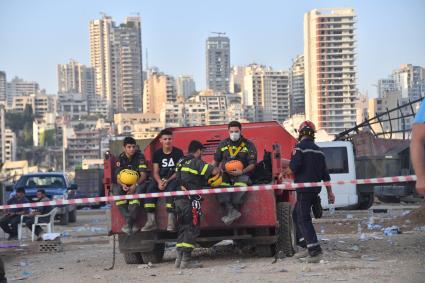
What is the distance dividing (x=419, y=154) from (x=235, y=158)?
769 centimetres

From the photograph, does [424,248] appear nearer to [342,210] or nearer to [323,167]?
[323,167]

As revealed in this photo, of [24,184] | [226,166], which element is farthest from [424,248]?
[24,184]

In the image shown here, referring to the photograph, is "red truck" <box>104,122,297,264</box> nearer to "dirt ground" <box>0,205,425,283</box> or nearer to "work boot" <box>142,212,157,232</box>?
"work boot" <box>142,212,157,232</box>

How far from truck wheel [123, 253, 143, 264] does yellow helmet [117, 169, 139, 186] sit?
1.14 m

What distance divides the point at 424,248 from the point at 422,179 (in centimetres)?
879

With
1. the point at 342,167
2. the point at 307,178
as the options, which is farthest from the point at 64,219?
the point at 307,178

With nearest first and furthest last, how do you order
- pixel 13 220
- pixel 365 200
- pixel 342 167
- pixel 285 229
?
pixel 285 229, pixel 13 220, pixel 342 167, pixel 365 200

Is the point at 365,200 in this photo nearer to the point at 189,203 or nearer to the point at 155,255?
the point at 155,255

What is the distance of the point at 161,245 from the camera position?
14.5 m

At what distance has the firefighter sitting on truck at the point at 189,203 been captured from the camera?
1322 centimetres

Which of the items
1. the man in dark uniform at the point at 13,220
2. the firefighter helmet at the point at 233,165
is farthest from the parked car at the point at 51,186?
the firefighter helmet at the point at 233,165

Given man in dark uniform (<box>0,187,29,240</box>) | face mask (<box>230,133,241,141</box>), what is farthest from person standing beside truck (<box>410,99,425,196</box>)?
man in dark uniform (<box>0,187,29,240</box>)

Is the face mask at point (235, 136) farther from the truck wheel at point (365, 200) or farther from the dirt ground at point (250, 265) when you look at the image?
the truck wheel at point (365, 200)

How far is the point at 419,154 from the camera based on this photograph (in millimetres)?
6332
